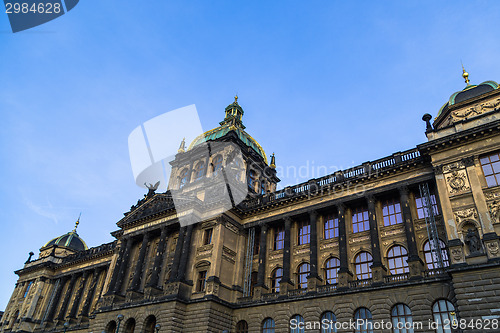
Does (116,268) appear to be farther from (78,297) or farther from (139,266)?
(78,297)

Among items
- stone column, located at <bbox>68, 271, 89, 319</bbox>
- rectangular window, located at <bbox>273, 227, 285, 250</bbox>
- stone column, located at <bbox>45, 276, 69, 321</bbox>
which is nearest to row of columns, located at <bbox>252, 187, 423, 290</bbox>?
rectangular window, located at <bbox>273, 227, 285, 250</bbox>

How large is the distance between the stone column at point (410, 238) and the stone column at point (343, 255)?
462 cm

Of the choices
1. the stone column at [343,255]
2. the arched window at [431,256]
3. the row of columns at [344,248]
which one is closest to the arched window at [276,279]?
the row of columns at [344,248]

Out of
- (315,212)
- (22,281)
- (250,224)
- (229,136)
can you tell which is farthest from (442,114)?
(22,281)

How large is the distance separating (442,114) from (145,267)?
30.9 m

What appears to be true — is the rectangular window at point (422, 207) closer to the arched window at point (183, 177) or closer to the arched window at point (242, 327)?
the arched window at point (242, 327)

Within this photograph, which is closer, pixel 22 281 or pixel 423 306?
pixel 423 306

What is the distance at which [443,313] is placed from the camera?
2467cm

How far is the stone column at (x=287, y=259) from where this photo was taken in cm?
3256

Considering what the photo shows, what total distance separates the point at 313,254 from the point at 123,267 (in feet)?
66.5

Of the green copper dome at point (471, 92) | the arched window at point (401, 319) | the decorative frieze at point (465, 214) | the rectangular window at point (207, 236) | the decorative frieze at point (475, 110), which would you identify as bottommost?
the arched window at point (401, 319)

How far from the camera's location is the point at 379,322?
2650 cm

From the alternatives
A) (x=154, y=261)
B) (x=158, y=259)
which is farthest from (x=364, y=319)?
(x=154, y=261)

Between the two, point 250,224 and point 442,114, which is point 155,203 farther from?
point 442,114
